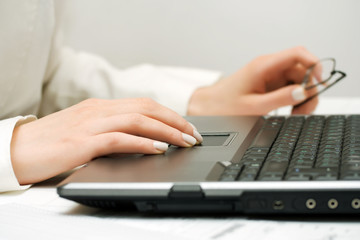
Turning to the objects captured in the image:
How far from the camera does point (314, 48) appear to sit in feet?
5.49

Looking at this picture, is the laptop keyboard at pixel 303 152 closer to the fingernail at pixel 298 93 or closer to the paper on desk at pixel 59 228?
the paper on desk at pixel 59 228

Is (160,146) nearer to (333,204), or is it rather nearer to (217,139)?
(217,139)

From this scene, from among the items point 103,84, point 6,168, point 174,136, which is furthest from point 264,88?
point 6,168

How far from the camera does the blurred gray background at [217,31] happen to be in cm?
165

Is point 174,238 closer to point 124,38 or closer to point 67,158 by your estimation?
point 67,158

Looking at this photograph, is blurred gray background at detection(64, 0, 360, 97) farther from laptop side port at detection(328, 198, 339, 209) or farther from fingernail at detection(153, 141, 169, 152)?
laptop side port at detection(328, 198, 339, 209)

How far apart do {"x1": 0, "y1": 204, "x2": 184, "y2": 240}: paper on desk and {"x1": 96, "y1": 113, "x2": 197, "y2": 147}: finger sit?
12 cm

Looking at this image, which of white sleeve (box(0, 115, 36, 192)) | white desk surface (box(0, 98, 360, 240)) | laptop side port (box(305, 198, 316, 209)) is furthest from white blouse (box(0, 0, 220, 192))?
laptop side port (box(305, 198, 316, 209))

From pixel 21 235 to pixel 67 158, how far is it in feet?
0.45

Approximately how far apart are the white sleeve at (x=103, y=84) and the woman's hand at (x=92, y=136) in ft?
1.61

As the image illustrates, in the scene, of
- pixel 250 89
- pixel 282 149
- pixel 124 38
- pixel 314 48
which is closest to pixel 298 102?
pixel 250 89

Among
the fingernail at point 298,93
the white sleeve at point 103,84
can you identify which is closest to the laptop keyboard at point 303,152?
the fingernail at point 298,93

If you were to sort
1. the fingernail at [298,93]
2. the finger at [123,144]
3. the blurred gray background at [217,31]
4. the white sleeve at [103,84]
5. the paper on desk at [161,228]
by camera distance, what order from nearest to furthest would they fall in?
the paper on desk at [161,228], the finger at [123,144], the fingernail at [298,93], the white sleeve at [103,84], the blurred gray background at [217,31]

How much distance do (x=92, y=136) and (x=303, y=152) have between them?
0.76 ft
